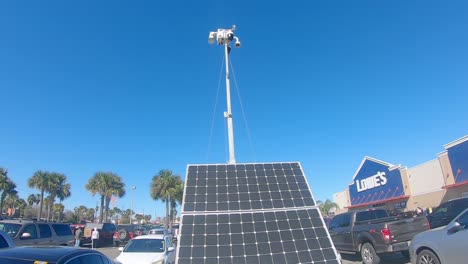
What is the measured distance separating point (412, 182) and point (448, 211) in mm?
19011

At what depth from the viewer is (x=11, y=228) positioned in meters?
13.4

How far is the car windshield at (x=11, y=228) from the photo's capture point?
13172 mm

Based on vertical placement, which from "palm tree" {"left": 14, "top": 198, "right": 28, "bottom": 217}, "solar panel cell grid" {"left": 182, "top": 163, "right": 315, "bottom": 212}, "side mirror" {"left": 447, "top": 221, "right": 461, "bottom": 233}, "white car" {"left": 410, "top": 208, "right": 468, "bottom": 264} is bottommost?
"white car" {"left": 410, "top": 208, "right": 468, "bottom": 264}

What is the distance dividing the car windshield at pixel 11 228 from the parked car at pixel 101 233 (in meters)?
14.3

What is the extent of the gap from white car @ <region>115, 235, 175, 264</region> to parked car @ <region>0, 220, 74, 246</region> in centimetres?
357

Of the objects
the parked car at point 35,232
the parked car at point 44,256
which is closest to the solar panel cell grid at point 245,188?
the parked car at point 44,256

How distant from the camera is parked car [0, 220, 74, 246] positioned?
13188 millimetres

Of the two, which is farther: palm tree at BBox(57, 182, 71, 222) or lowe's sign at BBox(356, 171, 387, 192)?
palm tree at BBox(57, 182, 71, 222)

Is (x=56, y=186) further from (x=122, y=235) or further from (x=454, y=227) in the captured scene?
(x=454, y=227)

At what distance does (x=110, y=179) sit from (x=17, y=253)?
167ft

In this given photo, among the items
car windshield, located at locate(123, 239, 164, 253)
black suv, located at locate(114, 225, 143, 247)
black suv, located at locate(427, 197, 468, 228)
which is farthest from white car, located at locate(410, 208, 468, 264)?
black suv, located at locate(114, 225, 143, 247)

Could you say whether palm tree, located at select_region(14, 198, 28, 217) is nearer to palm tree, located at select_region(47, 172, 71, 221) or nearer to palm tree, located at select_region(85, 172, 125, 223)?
palm tree, located at select_region(47, 172, 71, 221)

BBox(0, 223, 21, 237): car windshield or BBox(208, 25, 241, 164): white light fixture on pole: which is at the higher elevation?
BBox(208, 25, 241, 164): white light fixture on pole

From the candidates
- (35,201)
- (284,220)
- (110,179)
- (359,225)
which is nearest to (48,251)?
→ (284,220)
